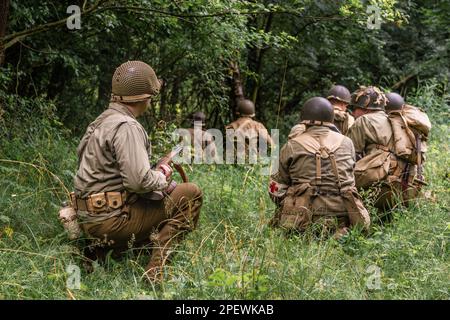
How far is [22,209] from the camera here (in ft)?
19.9

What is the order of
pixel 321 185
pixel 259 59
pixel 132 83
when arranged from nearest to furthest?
1. pixel 132 83
2. pixel 321 185
3. pixel 259 59

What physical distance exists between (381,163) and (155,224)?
270cm

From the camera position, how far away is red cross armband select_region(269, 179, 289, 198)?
20.3ft

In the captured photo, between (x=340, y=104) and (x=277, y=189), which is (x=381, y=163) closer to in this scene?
(x=277, y=189)

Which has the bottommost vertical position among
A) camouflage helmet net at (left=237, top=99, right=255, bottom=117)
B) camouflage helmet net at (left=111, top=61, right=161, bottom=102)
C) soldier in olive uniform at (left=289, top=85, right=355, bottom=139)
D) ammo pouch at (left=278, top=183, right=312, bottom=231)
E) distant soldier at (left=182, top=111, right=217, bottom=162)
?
distant soldier at (left=182, top=111, right=217, bottom=162)

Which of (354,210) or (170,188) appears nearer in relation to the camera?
(170,188)

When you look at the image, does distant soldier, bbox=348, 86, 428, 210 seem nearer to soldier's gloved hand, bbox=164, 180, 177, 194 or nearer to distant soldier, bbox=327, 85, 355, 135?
distant soldier, bbox=327, 85, 355, 135

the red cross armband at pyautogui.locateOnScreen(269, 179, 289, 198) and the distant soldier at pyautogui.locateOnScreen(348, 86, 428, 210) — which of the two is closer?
the red cross armband at pyautogui.locateOnScreen(269, 179, 289, 198)

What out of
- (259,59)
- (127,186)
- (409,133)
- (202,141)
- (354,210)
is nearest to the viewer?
(127,186)

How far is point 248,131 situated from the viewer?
11492 millimetres

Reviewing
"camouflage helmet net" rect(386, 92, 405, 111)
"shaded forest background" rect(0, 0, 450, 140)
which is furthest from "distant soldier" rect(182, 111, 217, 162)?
"camouflage helmet net" rect(386, 92, 405, 111)

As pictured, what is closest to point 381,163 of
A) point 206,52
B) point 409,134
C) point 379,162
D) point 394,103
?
point 379,162

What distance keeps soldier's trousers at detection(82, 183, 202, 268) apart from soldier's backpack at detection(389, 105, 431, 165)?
2479 millimetres
